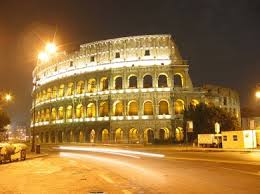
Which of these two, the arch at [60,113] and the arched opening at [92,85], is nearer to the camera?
the arched opening at [92,85]

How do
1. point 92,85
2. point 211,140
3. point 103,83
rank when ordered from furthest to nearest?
point 92,85 → point 103,83 → point 211,140

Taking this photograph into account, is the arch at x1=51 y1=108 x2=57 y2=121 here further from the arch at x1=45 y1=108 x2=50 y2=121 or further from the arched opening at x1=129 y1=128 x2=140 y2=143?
the arched opening at x1=129 y1=128 x2=140 y2=143

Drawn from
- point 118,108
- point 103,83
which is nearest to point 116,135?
point 118,108

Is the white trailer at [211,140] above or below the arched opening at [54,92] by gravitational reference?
below

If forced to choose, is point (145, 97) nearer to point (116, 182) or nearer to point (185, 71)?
point (185, 71)

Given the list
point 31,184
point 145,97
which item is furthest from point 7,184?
point 145,97

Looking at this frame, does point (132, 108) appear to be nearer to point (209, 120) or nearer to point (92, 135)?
point (92, 135)

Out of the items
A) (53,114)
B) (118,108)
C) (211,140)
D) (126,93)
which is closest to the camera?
(211,140)

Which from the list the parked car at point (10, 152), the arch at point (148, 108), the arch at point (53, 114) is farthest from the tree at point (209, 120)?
the arch at point (53, 114)

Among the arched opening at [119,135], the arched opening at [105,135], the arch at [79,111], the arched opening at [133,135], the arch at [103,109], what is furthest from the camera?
the arch at [79,111]

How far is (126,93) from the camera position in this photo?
48.2 meters

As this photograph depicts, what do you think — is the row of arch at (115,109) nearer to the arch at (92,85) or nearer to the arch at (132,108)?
the arch at (132,108)

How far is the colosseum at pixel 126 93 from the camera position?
47.3 m

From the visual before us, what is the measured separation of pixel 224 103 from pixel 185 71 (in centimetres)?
1431
